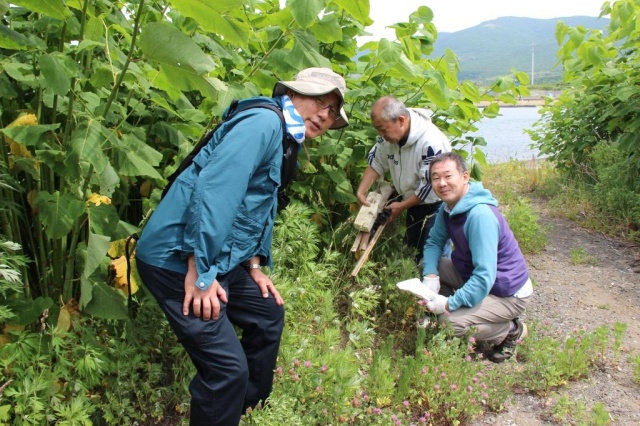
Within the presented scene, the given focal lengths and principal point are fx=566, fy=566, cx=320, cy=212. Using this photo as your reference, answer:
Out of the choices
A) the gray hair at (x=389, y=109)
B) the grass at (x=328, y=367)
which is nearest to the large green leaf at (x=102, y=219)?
the grass at (x=328, y=367)

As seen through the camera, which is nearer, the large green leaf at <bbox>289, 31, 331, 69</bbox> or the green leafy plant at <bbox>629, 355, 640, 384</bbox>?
the large green leaf at <bbox>289, 31, 331, 69</bbox>

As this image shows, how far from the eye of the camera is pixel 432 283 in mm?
4016

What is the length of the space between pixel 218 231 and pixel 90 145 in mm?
594

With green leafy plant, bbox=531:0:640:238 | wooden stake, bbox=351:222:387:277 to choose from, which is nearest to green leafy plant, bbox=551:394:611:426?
wooden stake, bbox=351:222:387:277

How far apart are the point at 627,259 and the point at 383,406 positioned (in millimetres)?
3804

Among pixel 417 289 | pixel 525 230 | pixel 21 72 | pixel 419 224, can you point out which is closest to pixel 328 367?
pixel 417 289

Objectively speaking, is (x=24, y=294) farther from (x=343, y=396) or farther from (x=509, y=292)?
(x=509, y=292)

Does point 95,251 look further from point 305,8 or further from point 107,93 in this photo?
point 305,8

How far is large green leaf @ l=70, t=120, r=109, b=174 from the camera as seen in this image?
2.11 metres

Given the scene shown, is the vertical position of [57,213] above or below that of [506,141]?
above

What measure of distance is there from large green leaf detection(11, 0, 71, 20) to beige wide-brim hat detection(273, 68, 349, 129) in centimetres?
93

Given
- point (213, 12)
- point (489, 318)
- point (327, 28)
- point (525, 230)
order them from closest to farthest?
1. point (213, 12)
2. point (327, 28)
3. point (489, 318)
4. point (525, 230)

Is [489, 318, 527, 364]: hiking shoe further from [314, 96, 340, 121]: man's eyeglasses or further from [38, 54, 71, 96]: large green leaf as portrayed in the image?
[38, 54, 71, 96]: large green leaf

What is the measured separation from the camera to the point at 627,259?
18.3ft
